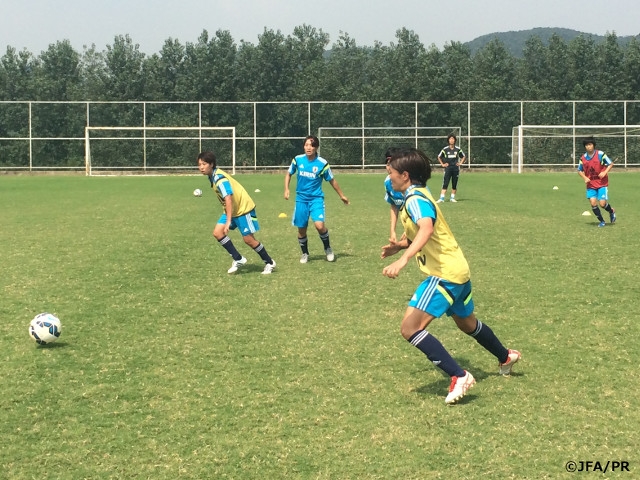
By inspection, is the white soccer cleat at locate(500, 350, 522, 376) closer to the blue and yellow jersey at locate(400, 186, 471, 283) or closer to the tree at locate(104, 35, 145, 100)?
the blue and yellow jersey at locate(400, 186, 471, 283)

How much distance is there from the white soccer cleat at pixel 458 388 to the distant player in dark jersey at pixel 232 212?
5.19m

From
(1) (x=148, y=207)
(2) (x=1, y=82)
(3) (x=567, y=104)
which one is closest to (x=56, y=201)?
(1) (x=148, y=207)

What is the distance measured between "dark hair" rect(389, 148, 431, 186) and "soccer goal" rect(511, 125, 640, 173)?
119ft

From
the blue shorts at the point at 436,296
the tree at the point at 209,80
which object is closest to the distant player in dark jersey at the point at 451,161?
the blue shorts at the point at 436,296

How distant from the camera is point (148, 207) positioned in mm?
19828

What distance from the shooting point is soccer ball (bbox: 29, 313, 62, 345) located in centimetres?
621

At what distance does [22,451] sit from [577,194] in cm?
2171

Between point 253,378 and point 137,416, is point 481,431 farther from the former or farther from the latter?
point 137,416

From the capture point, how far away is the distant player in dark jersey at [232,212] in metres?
9.71

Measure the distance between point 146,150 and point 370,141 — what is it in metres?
12.0

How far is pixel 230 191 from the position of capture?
9695 millimetres

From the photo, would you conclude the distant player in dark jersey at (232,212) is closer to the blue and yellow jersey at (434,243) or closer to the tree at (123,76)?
the blue and yellow jersey at (434,243)

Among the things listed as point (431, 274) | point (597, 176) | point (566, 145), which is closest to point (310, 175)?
point (431, 274)

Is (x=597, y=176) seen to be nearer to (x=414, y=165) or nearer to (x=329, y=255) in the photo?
(x=329, y=255)
